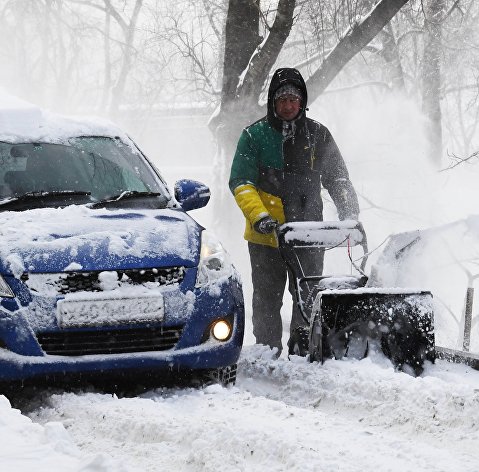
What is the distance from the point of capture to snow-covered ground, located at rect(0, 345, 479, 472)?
283 cm

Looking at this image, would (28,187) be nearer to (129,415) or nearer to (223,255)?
(223,255)

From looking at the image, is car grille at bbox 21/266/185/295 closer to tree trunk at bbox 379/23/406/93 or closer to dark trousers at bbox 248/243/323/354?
dark trousers at bbox 248/243/323/354

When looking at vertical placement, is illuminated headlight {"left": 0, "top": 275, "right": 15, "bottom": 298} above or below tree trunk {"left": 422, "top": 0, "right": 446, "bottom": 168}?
below

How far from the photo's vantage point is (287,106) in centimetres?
564

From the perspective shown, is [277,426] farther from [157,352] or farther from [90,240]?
[90,240]

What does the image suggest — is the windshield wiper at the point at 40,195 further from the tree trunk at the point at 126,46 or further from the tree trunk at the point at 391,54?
the tree trunk at the point at 126,46

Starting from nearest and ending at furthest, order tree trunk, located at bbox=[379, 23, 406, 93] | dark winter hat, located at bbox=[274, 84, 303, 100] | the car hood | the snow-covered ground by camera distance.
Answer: the snow-covered ground → the car hood → dark winter hat, located at bbox=[274, 84, 303, 100] → tree trunk, located at bbox=[379, 23, 406, 93]

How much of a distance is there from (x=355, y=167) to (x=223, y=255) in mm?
20669

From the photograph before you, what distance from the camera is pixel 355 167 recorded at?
24469 millimetres

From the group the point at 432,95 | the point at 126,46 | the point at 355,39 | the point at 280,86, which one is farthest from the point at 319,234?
the point at 126,46

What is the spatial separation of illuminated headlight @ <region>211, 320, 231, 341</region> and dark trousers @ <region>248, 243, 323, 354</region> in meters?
1.81

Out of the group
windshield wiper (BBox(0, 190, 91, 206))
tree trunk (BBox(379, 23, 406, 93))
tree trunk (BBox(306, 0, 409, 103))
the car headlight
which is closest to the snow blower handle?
the car headlight

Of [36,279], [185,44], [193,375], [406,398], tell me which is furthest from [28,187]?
[185,44]

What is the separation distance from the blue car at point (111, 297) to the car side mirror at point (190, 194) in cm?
47
